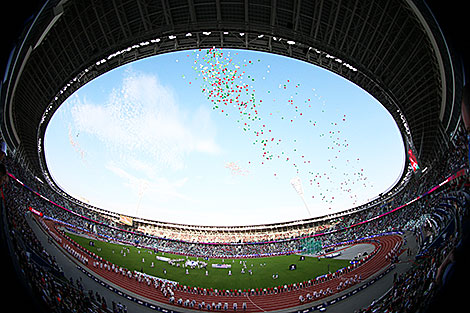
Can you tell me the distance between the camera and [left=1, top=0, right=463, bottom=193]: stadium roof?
19.4 meters

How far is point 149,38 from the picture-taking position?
2178cm

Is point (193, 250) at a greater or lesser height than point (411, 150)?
lesser

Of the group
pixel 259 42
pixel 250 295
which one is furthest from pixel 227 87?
pixel 250 295

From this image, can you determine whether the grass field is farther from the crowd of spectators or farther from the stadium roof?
the stadium roof

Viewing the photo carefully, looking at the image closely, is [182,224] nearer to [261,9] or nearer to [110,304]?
[110,304]

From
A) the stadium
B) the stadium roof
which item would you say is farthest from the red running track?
the stadium roof

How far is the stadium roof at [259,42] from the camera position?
19406 mm

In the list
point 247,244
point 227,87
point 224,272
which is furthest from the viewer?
point 247,244

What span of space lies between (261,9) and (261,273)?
32045mm

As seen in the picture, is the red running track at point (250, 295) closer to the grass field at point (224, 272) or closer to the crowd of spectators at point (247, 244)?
the grass field at point (224, 272)

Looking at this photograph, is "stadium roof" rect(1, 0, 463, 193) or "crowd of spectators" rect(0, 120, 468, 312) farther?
"stadium roof" rect(1, 0, 463, 193)

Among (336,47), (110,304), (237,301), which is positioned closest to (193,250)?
(237,301)

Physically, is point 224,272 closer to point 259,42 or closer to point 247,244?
point 247,244

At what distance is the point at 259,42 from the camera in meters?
23.5
